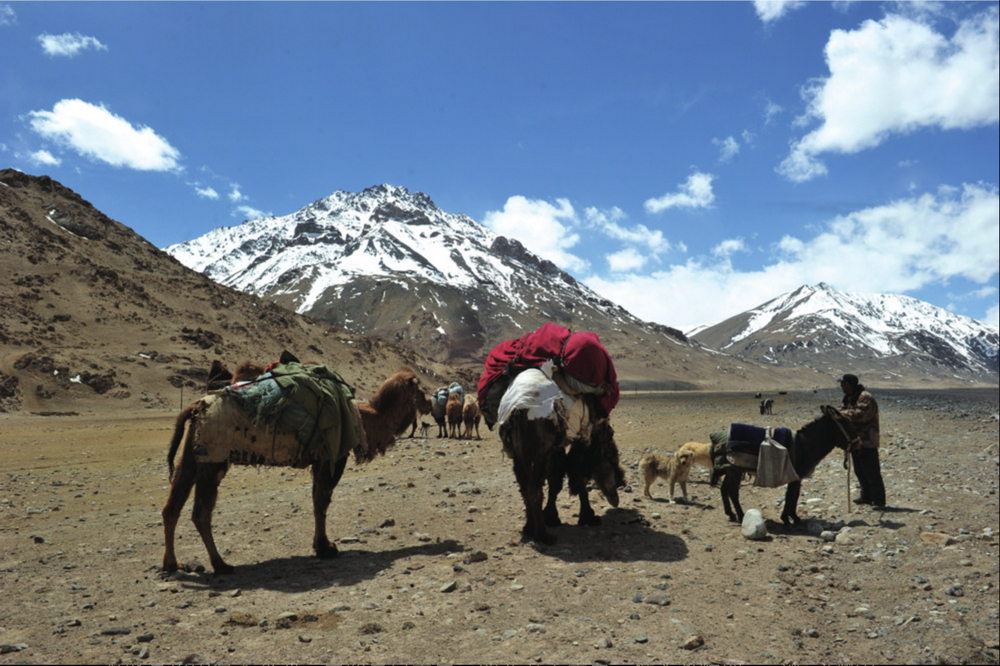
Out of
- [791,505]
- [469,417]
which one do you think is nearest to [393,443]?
[791,505]

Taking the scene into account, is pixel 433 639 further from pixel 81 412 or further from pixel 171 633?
pixel 81 412

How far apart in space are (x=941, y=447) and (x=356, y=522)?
19.7 meters

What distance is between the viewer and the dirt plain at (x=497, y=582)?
18.1 ft

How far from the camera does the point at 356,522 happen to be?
1024cm

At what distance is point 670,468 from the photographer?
11.9m

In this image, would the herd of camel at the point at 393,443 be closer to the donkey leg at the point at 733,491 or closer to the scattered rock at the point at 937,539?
the donkey leg at the point at 733,491

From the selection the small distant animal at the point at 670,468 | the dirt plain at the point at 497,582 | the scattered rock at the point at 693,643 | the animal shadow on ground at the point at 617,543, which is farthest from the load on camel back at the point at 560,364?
the scattered rock at the point at 693,643

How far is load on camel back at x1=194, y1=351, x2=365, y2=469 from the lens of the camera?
7551 mm

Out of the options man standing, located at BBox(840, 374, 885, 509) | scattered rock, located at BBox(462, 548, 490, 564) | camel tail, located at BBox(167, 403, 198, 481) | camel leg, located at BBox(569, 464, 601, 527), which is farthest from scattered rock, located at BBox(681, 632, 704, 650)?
man standing, located at BBox(840, 374, 885, 509)

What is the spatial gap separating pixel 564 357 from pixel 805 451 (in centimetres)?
446

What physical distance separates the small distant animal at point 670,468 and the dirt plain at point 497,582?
1.38 feet

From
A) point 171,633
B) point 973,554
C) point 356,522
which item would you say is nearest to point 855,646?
point 973,554

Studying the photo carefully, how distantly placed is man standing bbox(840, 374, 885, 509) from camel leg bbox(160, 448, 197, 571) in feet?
33.4

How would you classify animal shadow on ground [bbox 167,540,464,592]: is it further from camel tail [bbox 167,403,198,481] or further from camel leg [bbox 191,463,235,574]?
camel tail [bbox 167,403,198,481]
